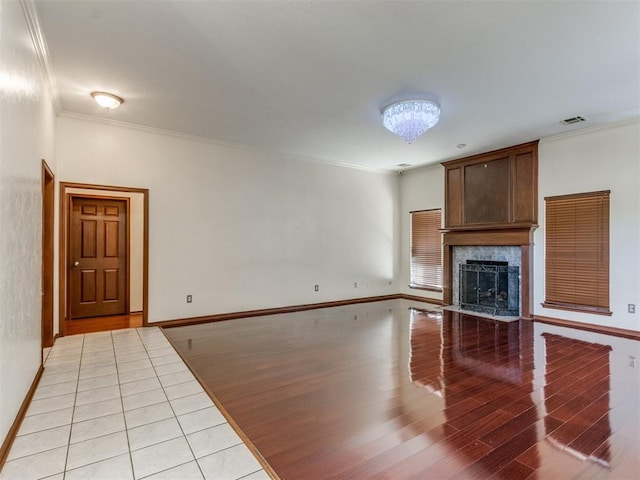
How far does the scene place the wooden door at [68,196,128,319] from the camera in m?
5.46

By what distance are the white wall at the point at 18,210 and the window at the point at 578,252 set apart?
631 cm

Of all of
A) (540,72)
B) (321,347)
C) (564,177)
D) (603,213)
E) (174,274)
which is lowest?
(321,347)

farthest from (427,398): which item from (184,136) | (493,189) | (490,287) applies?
(184,136)

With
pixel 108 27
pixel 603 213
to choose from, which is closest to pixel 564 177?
pixel 603 213

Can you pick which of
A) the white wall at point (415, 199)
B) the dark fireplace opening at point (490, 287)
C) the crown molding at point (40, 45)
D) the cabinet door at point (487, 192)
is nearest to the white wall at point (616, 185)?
the dark fireplace opening at point (490, 287)

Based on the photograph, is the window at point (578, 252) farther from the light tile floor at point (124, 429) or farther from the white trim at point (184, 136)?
the light tile floor at point (124, 429)

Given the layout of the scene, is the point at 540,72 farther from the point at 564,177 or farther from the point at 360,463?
the point at 360,463

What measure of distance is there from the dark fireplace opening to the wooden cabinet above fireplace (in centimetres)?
72

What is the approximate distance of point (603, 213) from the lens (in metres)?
4.64

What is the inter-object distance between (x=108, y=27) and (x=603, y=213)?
610cm

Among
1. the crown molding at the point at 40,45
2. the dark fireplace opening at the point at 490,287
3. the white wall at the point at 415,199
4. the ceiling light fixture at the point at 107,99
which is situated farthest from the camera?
the white wall at the point at 415,199

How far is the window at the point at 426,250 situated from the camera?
695 centimetres

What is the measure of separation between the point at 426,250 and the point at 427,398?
4.93 m

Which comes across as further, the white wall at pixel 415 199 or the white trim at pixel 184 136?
the white wall at pixel 415 199
